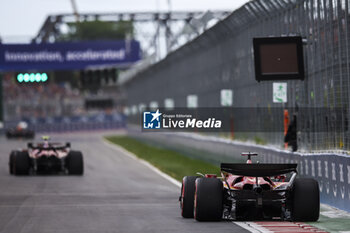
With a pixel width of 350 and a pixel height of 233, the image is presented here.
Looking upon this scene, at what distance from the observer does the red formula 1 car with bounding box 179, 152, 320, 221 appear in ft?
46.3

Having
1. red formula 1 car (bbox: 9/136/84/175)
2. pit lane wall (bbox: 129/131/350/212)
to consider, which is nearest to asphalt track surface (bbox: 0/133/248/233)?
red formula 1 car (bbox: 9/136/84/175)

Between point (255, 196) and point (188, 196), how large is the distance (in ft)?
4.13

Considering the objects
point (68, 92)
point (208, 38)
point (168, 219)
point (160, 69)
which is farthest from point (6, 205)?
point (68, 92)

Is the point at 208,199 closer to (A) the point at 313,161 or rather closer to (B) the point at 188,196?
(B) the point at 188,196

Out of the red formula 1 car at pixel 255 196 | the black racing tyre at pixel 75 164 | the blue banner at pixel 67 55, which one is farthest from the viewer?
the blue banner at pixel 67 55

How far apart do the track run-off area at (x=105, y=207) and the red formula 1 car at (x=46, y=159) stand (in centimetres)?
39

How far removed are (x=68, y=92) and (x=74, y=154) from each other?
377ft

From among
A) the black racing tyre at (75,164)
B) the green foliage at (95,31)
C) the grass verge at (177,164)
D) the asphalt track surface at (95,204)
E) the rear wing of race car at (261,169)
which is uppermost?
the green foliage at (95,31)

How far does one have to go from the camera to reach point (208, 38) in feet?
109

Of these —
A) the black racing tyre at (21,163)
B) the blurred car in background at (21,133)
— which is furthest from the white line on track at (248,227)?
the blurred car in background at (21,133)

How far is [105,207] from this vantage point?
17.5 m

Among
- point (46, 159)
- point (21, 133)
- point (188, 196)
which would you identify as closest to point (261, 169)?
point (188, 196)

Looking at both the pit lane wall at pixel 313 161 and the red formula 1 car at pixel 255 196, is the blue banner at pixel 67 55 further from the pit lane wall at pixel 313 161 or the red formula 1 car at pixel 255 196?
the red formula 1 car at pixel 255 196

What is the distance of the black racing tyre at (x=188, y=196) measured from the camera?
14.8m
